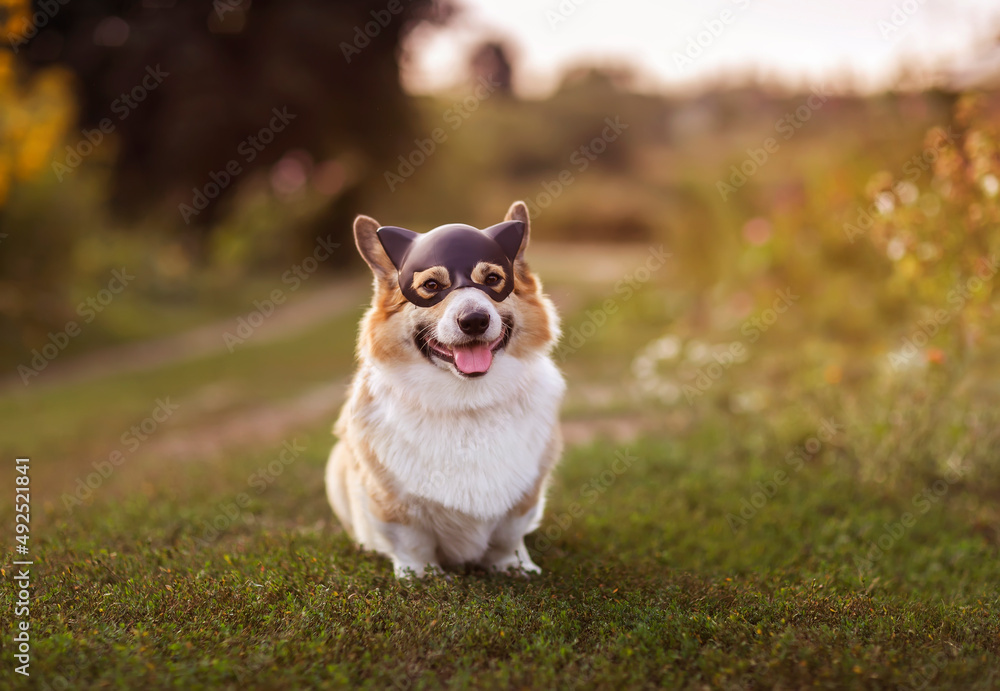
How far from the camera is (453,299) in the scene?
2883mm

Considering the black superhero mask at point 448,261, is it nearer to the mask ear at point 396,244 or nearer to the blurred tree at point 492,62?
the mask ear at point 396,244

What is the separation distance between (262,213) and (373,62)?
244 inches

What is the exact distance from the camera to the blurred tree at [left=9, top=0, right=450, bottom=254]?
1328cm

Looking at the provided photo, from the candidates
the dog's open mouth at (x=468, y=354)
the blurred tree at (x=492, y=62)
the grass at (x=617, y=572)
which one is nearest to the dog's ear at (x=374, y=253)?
the dog's open mouth at (x=468, y=354)

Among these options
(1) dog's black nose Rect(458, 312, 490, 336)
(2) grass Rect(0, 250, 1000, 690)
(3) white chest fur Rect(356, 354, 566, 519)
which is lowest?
(2) grass Rect(0, 250, 1000, 690)

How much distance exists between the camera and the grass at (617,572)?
2605mm

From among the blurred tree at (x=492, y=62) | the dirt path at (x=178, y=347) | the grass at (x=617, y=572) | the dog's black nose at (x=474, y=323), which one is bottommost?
the dirt path at (x=178, y=347)

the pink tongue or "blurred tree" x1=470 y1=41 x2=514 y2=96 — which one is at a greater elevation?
"blurred tree" x1=470 y1=41 x2=514 y2=96

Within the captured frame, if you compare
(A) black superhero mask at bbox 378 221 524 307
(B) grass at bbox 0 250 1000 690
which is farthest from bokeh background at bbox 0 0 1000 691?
(A) black superhero mask at bbox 378 221 524 307

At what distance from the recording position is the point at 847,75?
9273 mm

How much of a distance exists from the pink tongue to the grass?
41.5 inches

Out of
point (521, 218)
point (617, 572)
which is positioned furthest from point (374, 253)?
point (617, 572)

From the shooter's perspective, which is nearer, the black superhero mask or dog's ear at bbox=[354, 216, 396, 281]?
the black superhero mask

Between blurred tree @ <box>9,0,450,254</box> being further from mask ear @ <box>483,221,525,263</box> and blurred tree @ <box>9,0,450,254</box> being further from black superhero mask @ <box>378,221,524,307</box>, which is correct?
mask ear @ <box>483,221,525,263</box>
